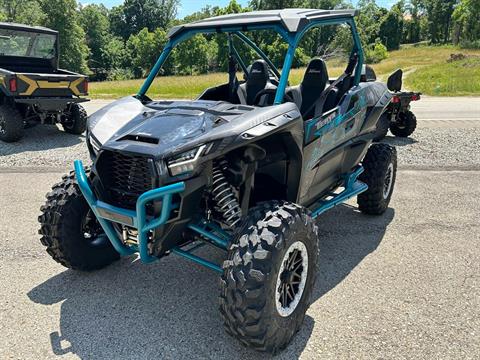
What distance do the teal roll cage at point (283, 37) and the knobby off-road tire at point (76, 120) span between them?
6.46 metres

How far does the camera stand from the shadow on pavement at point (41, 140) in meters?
8.91

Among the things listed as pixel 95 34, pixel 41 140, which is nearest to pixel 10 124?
pixel 41 140

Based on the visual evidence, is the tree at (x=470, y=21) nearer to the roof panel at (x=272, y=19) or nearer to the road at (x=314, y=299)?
the road at (x=314, y=299)

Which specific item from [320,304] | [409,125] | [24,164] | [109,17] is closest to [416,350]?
[320,304]

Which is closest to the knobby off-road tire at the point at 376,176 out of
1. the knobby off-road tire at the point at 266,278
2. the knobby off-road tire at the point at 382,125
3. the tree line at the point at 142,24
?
the knobby off-road tire at the point at 266,278

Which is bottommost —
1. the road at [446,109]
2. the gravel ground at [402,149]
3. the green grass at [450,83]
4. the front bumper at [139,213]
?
the green grass at [450,83]

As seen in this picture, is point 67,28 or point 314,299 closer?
point 314,299

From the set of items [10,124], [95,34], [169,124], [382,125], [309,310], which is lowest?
[309,310]

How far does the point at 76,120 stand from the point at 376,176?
7454mm

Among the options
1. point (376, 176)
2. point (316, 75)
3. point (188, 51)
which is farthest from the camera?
point (188, 51)

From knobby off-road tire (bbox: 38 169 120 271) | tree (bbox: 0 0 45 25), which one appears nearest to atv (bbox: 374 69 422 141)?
knobby off-road tire (bbox: 38 169 120 271)

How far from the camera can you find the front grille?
2939mm

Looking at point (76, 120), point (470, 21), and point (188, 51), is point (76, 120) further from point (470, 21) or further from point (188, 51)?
point (470, 21)

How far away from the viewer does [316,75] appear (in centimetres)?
461
